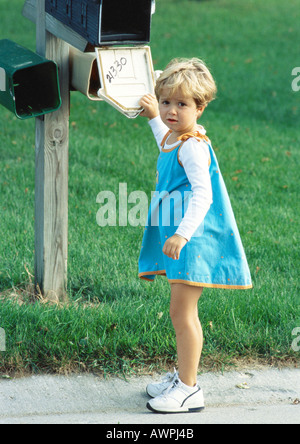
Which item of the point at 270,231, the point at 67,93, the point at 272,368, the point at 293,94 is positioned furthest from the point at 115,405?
the point at 293,94

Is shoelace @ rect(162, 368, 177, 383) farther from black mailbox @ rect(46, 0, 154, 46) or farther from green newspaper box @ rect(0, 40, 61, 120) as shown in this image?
black mailbox @ rect(46, 0, 154, 46)

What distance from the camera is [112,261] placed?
4273 millimetres

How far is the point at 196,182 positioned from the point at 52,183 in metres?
1.12

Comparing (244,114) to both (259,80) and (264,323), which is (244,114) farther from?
(264,323)

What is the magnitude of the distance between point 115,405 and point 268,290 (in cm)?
131

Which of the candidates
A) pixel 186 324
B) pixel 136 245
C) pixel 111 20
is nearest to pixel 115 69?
pixel 111 20

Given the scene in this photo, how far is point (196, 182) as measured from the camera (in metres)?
2.77

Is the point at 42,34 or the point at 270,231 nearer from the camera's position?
the point at 42,34

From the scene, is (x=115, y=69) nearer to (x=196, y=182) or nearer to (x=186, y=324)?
(x=196, y=182)

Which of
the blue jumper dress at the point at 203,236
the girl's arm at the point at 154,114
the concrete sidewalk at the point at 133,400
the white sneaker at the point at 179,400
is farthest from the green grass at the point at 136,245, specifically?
the girl's arm at the point at 154,114

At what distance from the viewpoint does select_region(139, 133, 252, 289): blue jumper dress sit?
9.42 ft

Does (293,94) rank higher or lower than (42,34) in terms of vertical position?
higher

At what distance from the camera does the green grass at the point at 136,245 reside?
331cm

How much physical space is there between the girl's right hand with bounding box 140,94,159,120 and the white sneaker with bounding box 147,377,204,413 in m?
1.20
